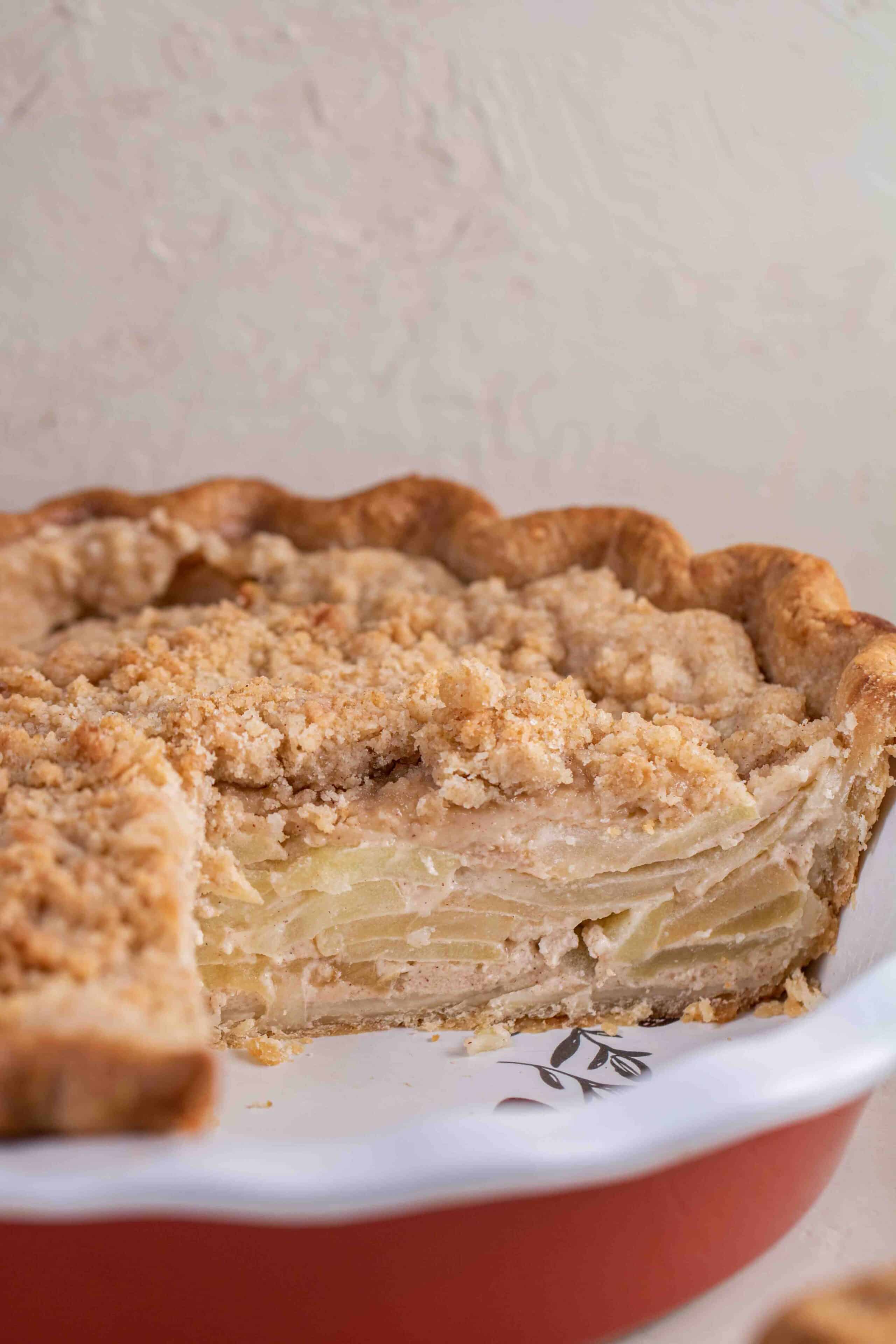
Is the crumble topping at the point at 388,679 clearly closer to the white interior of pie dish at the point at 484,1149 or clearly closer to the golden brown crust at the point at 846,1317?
the white interior of pie dish at the point at 484,1149

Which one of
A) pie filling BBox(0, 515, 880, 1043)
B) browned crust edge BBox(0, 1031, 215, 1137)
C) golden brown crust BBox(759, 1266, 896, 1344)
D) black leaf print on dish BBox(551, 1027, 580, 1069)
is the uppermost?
golden brown crust BBox(759, 1266, 896, 1344)

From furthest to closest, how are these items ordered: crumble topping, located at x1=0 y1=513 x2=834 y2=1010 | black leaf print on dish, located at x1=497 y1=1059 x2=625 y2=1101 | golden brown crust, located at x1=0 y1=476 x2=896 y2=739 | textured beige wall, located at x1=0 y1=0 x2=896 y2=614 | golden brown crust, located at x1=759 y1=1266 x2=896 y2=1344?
textured beige wall, located at x1=0 y1=0 x2=896 y2=614 < golden brown crust, located at x1=0 y1=476 x2=896 y2=739 < black leaf print on dish, located at x1=497 y1=1059 x2=625 y2=1101 < crumble topping, located at x1=0 y1=513 x2=834 y2=1010 < golden brown crust, located at x1=759 y1=1266 x2=896 y2=1344

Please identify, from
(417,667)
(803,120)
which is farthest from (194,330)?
(417,667)

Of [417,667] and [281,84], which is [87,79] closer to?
[281,84]

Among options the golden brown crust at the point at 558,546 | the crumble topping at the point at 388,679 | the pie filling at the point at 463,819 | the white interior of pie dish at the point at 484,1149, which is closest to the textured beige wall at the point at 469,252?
the golden brown crust at the point at 558,546

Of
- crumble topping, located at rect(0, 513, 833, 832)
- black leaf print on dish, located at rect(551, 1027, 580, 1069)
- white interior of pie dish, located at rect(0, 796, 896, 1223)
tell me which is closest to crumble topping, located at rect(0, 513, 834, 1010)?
crumble topping, located at rect(0, 513, 833, 832)

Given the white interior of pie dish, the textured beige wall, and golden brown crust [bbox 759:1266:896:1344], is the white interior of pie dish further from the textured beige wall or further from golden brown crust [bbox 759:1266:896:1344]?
the textured beige wall

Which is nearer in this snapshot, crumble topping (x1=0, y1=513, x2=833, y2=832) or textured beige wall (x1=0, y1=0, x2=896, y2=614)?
crumble topping (x1=0, y1=513, x2=833, y2=832)

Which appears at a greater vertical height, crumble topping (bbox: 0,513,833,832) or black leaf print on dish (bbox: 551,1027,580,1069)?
crumble topping (bbox: 0,513,833,832)
